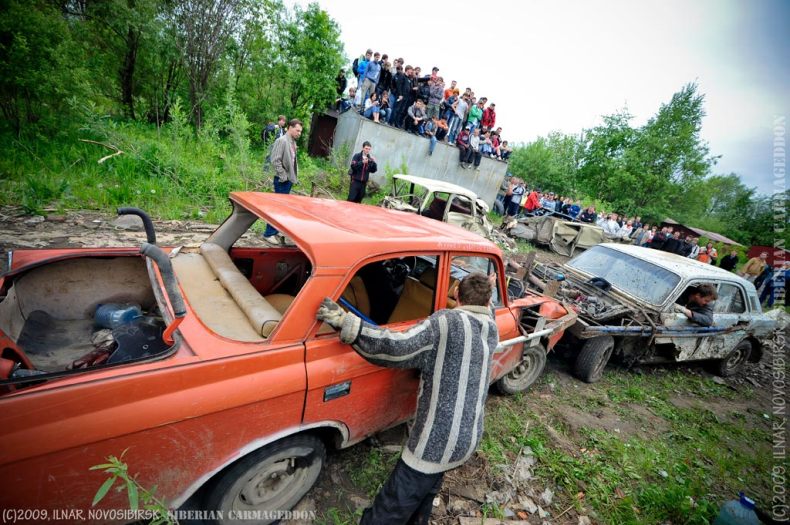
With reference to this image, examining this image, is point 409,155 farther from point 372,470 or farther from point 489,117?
Result: point 372,470

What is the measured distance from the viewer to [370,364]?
6.59 feet

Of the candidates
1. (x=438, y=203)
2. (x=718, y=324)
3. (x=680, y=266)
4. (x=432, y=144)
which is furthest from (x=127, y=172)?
(x=718, y=324)

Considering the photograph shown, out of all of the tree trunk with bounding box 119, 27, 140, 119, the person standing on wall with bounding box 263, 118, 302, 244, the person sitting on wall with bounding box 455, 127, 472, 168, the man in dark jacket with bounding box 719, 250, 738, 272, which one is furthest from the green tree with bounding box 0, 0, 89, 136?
the man in dark jacket with bounding box 719, 250, 738, 272

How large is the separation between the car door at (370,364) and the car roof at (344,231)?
91 millimetres

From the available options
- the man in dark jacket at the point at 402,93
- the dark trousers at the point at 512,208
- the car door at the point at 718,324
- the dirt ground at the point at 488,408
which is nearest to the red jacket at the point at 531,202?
the dark trousers at the point at 512,208

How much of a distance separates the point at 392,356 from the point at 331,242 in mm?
718

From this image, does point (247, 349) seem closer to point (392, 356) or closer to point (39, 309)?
point (392, 356)

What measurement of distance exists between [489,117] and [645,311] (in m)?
11.7

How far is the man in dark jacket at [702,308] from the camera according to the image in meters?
4.70

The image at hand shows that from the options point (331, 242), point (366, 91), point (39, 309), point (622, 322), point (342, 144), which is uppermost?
point (366, 91)

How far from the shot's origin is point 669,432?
403 cm

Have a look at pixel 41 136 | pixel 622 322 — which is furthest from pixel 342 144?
pixel 622 322

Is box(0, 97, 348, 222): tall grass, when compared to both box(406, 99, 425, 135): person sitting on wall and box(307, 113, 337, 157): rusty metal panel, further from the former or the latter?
box(406, 99, 425, 135): person sitting on wall

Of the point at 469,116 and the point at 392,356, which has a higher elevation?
the point at 469,116
